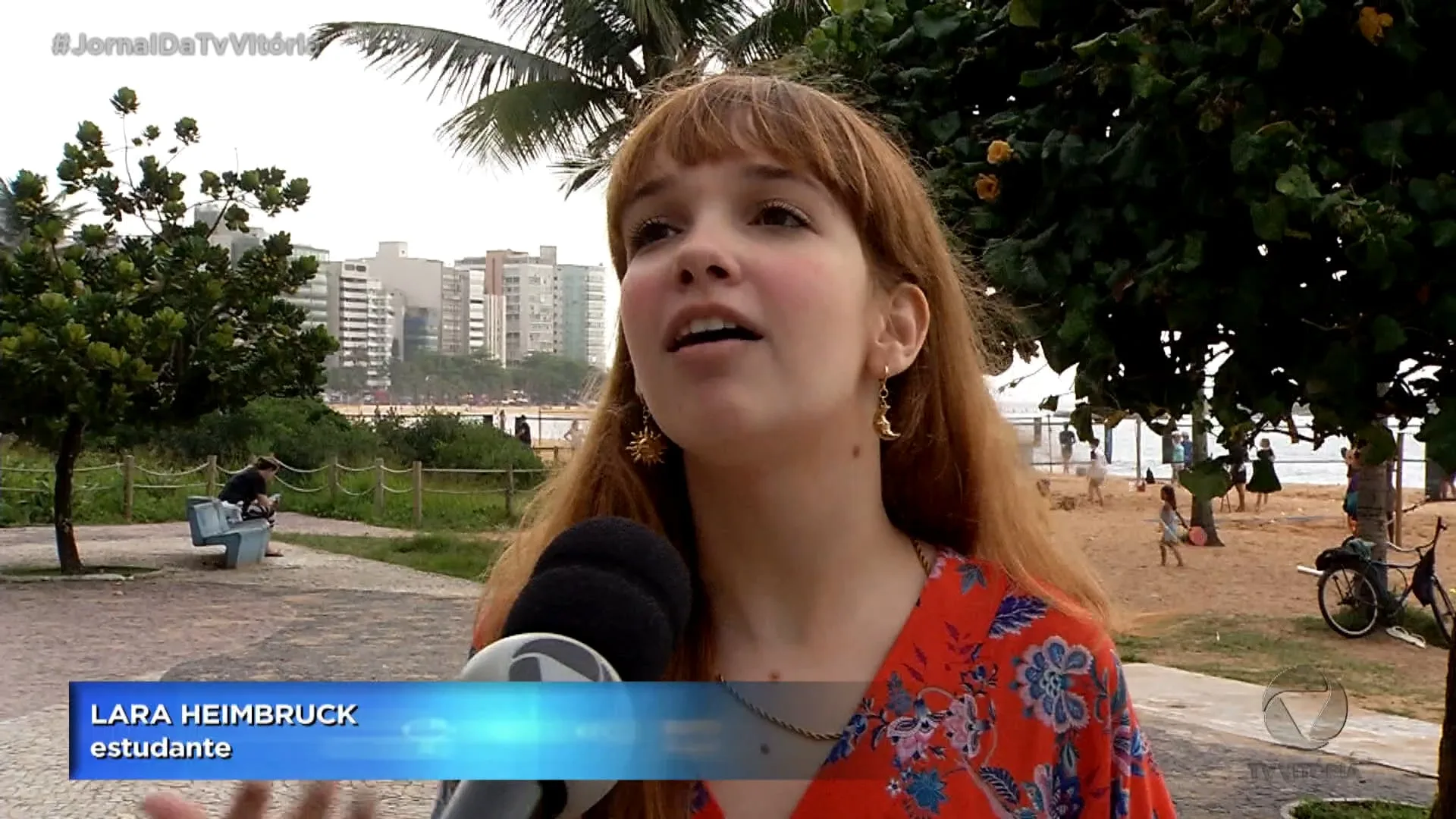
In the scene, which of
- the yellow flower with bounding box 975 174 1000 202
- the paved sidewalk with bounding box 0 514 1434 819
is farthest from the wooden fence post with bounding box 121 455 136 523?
the yellow flower with bounding box 975 174 1000 202

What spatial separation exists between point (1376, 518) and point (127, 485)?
8.68m

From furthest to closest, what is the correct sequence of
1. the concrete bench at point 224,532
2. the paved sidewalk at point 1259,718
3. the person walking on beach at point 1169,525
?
the person walking on beach at point 1169,525
the concrete bench at point 224,532
the paved sidewalk at point 1259,718

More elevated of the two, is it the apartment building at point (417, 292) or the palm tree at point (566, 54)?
the palm tree at point (566, 54)

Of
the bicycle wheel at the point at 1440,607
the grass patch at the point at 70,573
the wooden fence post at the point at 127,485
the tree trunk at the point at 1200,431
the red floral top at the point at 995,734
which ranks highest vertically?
the tree trunk at the point at 1200,431

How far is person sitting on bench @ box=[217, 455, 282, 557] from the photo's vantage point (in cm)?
785

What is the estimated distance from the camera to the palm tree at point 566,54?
675 centimetres

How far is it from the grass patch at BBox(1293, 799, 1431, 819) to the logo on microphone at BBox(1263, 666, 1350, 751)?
63 cm

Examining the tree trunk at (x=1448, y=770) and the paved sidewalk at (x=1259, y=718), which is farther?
the paved sidewalk at (x=1259, y=718)

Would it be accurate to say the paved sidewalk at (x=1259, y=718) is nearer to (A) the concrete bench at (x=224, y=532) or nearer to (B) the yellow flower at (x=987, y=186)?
(B) the yellow flower at (x=987, y=186)

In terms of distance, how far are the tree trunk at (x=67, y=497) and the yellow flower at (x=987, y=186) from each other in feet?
23.1

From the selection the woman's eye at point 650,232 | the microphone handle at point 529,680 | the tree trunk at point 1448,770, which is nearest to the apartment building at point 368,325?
the woman's eye at point 650,232

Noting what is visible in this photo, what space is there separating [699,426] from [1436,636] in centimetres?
659

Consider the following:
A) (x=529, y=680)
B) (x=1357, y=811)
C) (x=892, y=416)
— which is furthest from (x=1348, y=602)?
(x=529, y=680)

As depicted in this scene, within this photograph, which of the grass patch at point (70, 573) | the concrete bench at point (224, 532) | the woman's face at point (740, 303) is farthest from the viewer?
the concrete bench at point (224, 532)
